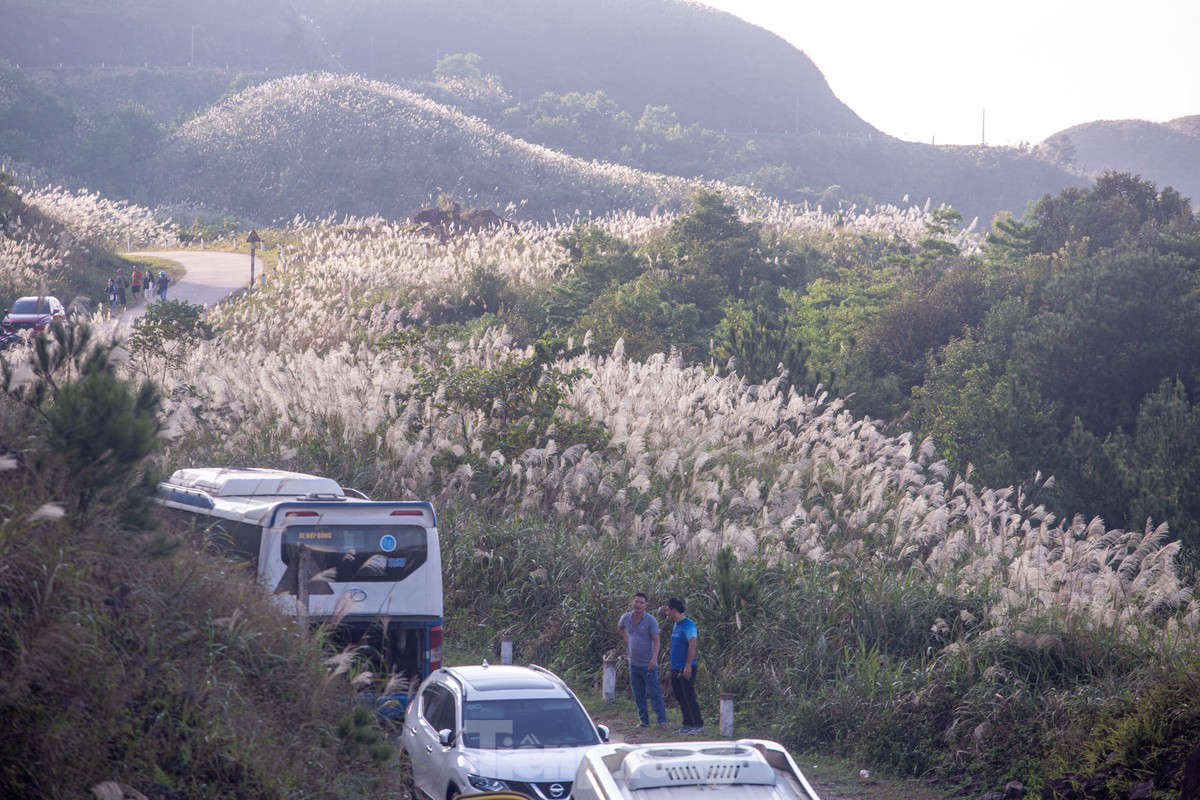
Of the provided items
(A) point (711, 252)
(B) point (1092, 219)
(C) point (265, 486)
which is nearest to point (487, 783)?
(C) point (265, 486)

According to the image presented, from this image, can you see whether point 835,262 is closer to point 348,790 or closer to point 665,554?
point 665,554

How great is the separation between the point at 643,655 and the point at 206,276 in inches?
1464

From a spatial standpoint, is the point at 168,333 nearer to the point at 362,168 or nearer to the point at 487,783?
the point at 487,783

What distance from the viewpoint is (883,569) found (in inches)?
578

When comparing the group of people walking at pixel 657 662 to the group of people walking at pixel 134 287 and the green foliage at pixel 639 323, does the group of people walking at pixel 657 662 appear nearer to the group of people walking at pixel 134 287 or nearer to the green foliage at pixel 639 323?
the green foliage at pixel 639 323

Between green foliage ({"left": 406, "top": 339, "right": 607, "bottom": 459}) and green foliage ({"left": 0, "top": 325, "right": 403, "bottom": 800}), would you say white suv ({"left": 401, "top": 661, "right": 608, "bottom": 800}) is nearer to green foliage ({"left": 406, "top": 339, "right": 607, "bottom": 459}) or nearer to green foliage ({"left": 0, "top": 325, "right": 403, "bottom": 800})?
green foliage ({"left": 0, "top": 325, "right": 403, "bottom": 800})

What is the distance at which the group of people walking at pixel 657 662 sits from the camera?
13.0 metres

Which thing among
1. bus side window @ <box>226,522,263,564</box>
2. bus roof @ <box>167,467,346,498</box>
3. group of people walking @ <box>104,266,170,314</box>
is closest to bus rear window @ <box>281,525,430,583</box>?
bus side window @ <box>226,522,263,564</box>

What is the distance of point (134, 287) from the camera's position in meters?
40.1

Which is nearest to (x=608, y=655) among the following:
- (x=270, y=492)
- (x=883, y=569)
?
(x=883, y=569)

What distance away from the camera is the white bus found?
38.3 feet

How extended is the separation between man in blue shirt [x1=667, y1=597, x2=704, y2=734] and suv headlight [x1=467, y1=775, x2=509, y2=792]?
3902 millimetres

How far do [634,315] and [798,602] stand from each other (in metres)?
15.9

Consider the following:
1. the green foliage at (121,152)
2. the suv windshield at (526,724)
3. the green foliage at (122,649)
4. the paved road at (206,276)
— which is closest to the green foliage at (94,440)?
the green foliage at (122,649)
